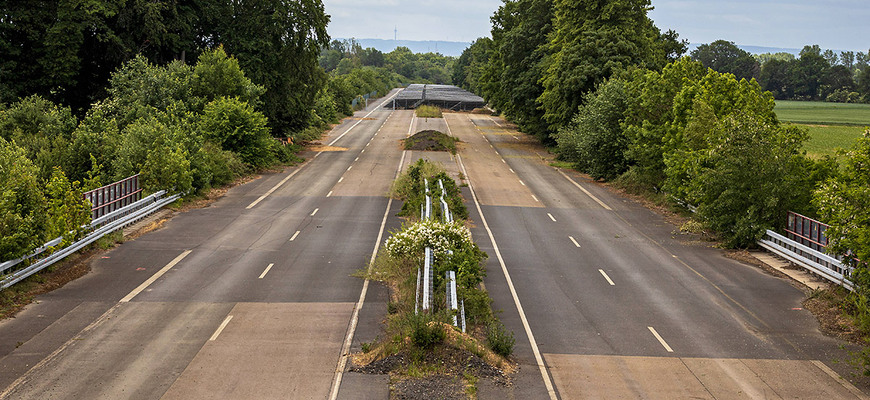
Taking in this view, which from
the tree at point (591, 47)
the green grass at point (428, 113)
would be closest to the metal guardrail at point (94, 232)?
the tree at point (591, 47)

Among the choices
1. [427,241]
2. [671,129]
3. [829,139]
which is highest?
[671,129]

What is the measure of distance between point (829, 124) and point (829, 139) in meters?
22.7

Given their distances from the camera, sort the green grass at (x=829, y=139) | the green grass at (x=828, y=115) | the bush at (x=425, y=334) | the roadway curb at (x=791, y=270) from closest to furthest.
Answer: the bush at (x=425, y=334)
the roadway curb at (x=791, y=270)
the green grass at (x=829, y=139)
the green grass at (x=828, y=115)

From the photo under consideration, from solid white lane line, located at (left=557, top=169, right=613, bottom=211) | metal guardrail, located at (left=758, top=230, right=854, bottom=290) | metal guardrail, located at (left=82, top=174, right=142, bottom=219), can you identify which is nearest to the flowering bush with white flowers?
metal guardrail, located at (left=758, top=230, right=854, bottom=290)

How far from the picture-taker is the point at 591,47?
170 ft

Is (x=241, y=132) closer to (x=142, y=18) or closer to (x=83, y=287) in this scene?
(x=142, y=18)

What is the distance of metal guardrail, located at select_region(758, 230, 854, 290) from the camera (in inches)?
795

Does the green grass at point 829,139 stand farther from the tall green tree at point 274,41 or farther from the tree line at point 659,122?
the tall green tree at point 274,41

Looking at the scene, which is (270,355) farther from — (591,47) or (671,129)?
(591,47)

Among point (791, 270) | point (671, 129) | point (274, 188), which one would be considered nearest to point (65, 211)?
point (274, 188)

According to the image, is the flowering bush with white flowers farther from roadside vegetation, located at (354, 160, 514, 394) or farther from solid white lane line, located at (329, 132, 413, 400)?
solid white lane line, located at (329, 132, 413, 400)

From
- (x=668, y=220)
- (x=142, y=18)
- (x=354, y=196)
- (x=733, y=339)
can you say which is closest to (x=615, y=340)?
(x=733, y=339)

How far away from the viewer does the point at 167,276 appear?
21.0 metres

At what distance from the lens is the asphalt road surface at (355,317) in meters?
13.7
